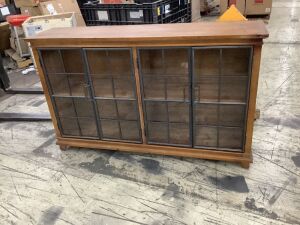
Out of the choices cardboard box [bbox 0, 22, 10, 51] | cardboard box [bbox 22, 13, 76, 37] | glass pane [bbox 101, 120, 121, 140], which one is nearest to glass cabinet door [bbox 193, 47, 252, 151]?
glass pane [bbox 101, 120, 121, 140]

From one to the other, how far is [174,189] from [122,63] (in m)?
0.89

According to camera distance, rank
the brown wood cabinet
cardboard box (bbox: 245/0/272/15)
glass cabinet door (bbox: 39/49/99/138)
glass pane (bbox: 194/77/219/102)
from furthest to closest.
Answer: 1. cardboard box (bbox: 245/0/272/15)
2. glass cabinet door (bbox: 39/49/99/138)
3. glass pane (bbox: 194/77/219/102)
4. the brown wood cabinet

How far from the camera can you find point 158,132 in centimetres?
194

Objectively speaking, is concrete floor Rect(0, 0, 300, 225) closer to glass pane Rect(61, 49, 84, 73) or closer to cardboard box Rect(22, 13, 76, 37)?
glass pane Rect(61, 49, 84, 73)

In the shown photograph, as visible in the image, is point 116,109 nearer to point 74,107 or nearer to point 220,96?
point 74,107

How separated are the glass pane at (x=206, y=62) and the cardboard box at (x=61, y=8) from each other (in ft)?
9.59

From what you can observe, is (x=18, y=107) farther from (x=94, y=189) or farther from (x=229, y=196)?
(x=229, y=196)

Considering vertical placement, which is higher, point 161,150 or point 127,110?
point 127,110

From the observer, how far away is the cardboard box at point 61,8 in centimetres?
411

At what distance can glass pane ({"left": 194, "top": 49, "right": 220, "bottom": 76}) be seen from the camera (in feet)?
5.55

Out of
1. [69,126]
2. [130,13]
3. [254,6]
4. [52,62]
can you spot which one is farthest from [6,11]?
[254,6]

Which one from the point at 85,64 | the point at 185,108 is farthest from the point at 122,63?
the point at 185,108

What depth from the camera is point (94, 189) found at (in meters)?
1.75

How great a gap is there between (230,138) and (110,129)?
870 mm
